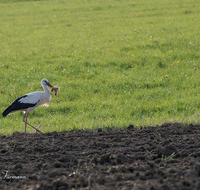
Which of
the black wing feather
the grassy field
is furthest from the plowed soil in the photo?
the grassy field

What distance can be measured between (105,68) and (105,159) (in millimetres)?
8721

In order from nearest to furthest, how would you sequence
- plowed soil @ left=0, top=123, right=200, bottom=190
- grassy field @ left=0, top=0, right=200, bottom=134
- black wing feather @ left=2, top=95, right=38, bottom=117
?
plowed soil @ left=0, top=123, right=200, bottom=190 < black wing feather @ left=2, top=95, right=38, bottom=117 < grassy field @ left=0, top=0, right=200, bottom=134

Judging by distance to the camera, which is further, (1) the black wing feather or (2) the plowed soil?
(1) the black wing feather

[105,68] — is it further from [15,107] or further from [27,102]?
[15,107]

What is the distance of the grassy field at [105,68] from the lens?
911cm

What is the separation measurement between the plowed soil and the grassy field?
3.57ft

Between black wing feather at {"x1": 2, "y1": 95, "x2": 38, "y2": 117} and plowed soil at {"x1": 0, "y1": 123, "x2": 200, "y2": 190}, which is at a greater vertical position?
black wing feather at {"x1": 2, "y1": 95, "x2": 38, "y2": 117}

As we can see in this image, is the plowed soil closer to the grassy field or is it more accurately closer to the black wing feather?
the black wing feather

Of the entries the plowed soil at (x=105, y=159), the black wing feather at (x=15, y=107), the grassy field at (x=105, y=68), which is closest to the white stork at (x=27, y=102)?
the black wing feather at (x=15, y=107)

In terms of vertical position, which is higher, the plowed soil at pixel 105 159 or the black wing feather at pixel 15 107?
the black wing feather at pixel 15 107

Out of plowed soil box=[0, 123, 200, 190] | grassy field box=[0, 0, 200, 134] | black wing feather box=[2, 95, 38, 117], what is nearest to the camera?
plowed soil box=[0, 123, 200, 190]

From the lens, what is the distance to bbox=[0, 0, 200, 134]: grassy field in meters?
9.11

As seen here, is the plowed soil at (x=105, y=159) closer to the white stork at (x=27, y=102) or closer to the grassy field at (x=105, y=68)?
the white stork at (x=27, y=102)

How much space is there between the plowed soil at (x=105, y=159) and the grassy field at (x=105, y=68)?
109cm
